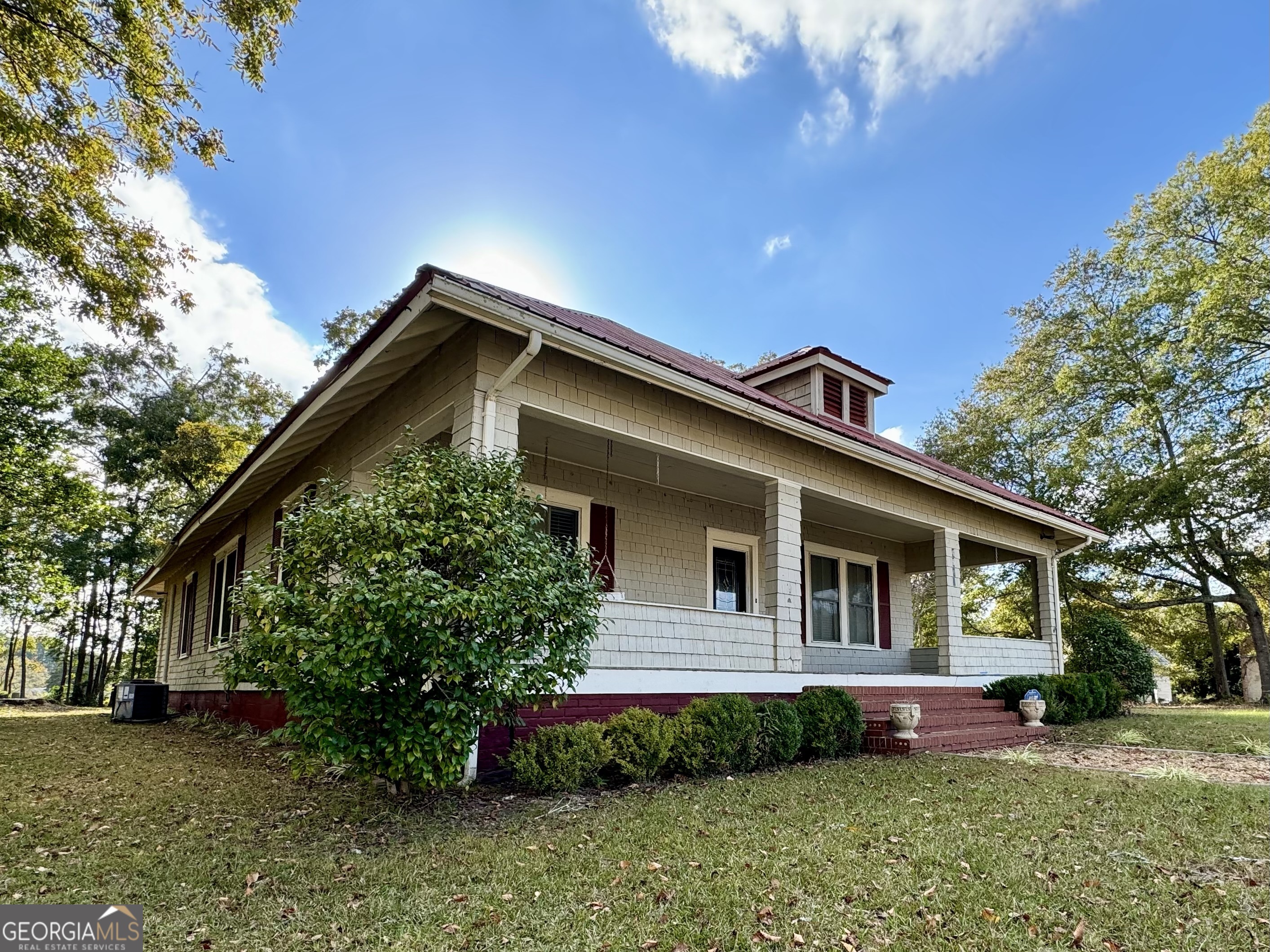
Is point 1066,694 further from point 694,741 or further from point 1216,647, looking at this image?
point 1216,647

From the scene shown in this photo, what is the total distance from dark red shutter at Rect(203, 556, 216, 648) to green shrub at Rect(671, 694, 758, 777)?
10015mm

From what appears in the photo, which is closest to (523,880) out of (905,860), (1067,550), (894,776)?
(905,860)

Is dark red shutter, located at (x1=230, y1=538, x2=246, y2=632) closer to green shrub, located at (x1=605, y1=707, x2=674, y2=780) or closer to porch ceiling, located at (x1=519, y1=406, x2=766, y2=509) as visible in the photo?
porch ceiling, located at (x1=519, y1=406, x2=766, y2=509)

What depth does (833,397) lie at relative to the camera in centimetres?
1231

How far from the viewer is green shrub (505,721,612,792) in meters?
5.44

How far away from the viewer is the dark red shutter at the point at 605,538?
940 cm

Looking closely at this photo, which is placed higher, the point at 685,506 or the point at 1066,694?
the point at 685,506

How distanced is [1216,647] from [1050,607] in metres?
12.1

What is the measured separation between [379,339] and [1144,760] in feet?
28.3

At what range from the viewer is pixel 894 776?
6500 mm

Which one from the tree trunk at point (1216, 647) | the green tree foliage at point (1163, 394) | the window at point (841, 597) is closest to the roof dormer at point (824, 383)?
the window at point (841, 597)

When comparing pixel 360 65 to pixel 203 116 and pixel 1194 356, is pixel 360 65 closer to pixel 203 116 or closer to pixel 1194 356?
pixel 203 116

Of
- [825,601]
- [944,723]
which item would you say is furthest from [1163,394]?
[944,723]

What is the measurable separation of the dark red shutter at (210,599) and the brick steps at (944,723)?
10863mm
